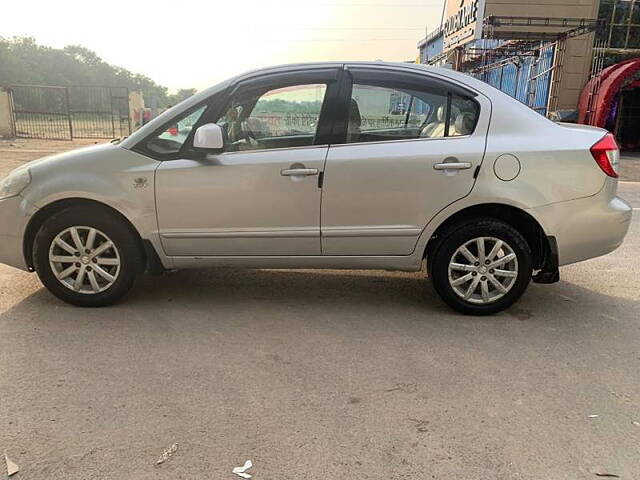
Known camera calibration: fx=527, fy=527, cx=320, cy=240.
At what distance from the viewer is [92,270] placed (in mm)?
3795

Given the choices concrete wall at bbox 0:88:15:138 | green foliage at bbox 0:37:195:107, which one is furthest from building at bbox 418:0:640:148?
green foliage at bbox 0:37:195:107

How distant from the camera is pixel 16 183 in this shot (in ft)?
12.3

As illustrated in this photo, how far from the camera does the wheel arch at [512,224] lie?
3.71 m

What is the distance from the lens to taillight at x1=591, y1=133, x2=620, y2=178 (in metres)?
3.59

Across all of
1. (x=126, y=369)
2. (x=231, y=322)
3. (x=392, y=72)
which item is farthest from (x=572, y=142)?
(x=126, y=369)

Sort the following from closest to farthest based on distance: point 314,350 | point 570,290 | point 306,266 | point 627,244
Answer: point 314,350, point 306,266, point 570,290, point 627,244

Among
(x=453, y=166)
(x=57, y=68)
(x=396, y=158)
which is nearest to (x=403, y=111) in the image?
(x=396, y=158)

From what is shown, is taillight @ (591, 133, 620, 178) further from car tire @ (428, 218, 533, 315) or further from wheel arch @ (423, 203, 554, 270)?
car tire @ (428, 218, 533, 315)

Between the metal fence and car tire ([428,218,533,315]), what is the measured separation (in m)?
21.4

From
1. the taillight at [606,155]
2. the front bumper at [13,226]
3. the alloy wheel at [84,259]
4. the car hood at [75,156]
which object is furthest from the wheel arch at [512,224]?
the front bumper at [13,226]

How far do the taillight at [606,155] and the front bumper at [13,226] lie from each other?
154 inches

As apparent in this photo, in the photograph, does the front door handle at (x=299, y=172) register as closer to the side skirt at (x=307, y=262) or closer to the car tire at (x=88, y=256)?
the side skirt at (x=307, y=262)

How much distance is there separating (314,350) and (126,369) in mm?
1113

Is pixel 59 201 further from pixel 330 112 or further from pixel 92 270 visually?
pixel 330 112
